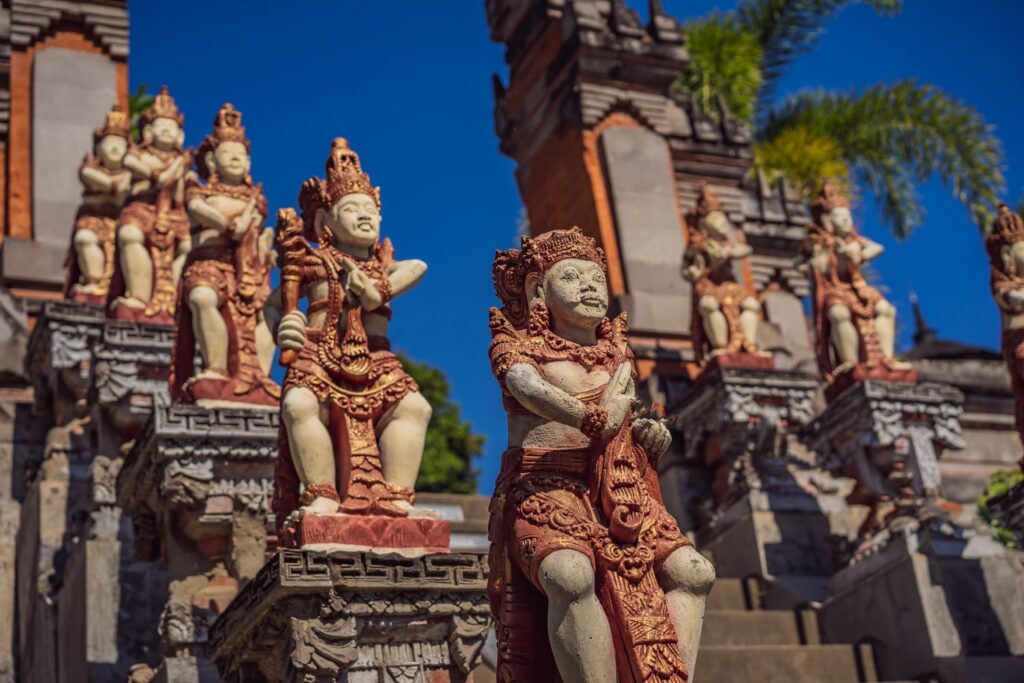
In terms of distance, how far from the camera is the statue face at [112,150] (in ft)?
44.4

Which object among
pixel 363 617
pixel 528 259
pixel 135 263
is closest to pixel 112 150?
pixel 135 263

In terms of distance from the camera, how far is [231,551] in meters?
8.80

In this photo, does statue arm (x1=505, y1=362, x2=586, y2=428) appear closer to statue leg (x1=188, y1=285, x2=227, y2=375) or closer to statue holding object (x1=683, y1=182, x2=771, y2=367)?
statue leg (x1=188, y1=285, x2=227, y2=375)

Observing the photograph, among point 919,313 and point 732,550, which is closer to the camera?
point 732,550

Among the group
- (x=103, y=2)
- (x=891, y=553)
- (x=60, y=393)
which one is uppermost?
(x=103, y=2)

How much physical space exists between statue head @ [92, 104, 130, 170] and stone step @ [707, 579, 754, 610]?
21.8 ft

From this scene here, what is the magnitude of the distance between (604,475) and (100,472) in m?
5.41

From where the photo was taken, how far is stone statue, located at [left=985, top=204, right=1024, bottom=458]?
10.9 meters

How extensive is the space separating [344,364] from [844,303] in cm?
669

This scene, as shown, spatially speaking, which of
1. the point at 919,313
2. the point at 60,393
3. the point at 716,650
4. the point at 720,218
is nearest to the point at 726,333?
the point at 720,218

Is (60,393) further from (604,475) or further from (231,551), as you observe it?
(604,475)

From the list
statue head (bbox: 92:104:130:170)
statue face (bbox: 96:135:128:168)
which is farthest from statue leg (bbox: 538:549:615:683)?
statue face (bbox: 96:135:128:168)

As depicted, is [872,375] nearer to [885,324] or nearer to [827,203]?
[885,324]

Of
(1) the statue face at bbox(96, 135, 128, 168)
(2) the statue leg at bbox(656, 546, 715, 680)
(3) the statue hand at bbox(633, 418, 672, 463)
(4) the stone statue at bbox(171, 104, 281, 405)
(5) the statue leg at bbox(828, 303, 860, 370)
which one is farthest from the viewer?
(1) the statue face at bbox(96, 135, 128, 168)
